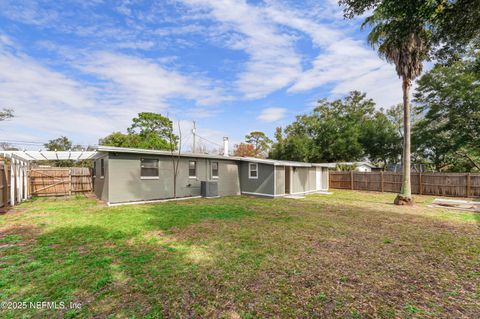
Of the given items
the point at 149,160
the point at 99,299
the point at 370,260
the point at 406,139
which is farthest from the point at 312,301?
the point at 406,139

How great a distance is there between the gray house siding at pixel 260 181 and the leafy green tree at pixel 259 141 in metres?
23.6

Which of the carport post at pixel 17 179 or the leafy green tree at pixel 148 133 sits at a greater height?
the leafy green tree at pixel 148 133

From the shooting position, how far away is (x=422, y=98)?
1969cm

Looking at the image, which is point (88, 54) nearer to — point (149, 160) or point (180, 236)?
point (149, 160)

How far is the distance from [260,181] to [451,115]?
16856 millimetres

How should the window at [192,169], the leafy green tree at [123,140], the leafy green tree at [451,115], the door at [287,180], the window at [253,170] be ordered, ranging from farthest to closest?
Answer: the leafy green tree at [123,140]
the leafy green tree at [451,115]
the door at [287,180]
the window at [253,170]
the window at [192,169]

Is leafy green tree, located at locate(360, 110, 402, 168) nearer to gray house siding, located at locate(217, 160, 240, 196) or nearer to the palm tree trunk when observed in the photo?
the palm tree trunk

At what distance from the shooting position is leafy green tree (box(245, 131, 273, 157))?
38719 millimetres

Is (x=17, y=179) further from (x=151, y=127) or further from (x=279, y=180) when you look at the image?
(x=151, y=127)

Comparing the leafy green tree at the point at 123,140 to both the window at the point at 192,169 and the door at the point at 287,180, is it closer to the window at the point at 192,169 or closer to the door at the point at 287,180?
the window at the point at 192,169

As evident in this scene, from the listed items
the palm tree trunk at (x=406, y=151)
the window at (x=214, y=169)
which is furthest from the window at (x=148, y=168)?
the palm tree trunk at (x=406, y=151)

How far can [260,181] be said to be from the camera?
14.0 metres

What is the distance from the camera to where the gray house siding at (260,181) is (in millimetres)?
13469

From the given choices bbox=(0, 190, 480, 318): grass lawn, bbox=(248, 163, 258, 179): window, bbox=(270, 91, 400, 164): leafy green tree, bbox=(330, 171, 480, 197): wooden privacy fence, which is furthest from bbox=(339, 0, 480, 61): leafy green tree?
bbox=(270, 91, 400, 164): leafy green tree
